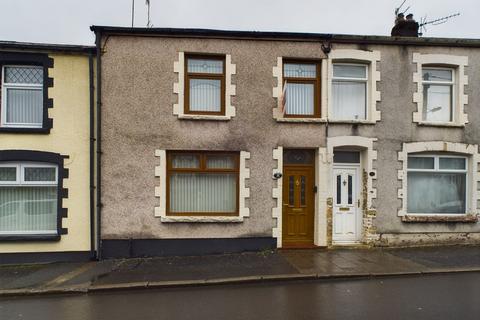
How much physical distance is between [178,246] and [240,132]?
11.3ft

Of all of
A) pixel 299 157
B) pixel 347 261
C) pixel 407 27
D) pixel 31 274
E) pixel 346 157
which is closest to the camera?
pixel 31 274

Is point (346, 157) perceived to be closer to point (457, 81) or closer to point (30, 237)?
point (457, 81)

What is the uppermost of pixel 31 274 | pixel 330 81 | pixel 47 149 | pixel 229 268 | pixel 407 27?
pixel 407 27

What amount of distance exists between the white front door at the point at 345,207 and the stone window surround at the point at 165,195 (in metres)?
2.63

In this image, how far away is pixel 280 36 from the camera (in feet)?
29.6

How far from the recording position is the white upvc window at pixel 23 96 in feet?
28.1

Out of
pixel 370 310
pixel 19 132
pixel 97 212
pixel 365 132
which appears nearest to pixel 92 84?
pixel 19 132

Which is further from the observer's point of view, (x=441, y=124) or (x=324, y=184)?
(x=441, y=124)

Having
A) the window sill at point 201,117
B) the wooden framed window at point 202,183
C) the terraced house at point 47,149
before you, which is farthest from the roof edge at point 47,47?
the wooden framed window at point 202,183

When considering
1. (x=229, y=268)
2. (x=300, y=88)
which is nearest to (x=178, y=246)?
(x=229, y=268)

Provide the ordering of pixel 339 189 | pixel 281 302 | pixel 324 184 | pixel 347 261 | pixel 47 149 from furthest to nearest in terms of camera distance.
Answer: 1. pixel 339 189
2. pixel 324 184
3. pixel 47 149
4. pixel 347 261
5. pixel 281 302

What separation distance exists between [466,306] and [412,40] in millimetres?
7248

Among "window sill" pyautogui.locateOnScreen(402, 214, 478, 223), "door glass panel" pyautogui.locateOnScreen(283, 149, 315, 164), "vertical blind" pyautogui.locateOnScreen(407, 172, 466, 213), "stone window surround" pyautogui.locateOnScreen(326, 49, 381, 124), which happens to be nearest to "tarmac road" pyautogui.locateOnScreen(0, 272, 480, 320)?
"window sill" pyautogui.locateOnScreen(402, 214, 478, 223)

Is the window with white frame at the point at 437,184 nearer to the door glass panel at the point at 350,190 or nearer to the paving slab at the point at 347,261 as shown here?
the door glass panel at the point at 350,190
